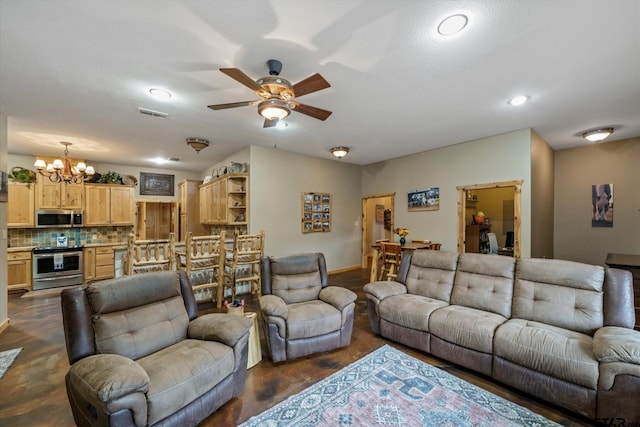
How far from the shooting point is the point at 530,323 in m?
2.51

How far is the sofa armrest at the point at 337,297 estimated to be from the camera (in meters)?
3.00

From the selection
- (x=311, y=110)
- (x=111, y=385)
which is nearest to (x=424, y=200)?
(x=311, y=110)

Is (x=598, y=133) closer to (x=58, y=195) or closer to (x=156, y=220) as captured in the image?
(x=156, y=220)

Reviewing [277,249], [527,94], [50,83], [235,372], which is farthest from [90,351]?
[527,94]

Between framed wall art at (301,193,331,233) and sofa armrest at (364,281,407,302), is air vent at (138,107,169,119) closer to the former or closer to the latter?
framed wall art at (301,193,331,233)

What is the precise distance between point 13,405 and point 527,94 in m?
5.87

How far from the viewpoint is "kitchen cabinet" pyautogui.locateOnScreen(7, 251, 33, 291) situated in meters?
5.24

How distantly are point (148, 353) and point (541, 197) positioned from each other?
639 cm

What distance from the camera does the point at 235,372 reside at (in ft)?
6.88

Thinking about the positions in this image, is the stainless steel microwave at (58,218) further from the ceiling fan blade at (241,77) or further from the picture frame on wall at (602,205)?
the picture frame on wall at (602,205)

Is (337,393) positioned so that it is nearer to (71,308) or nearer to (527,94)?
(71,308)

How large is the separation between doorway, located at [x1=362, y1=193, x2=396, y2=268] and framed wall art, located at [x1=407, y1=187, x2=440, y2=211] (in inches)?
34.7

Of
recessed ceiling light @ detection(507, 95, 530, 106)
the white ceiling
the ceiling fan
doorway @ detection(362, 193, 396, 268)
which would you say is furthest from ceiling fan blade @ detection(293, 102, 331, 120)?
doorway @ detection(362, 193, 396, 268)

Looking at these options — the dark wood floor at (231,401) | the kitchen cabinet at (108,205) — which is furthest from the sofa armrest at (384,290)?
the kitchen cabinet at (108,205)
